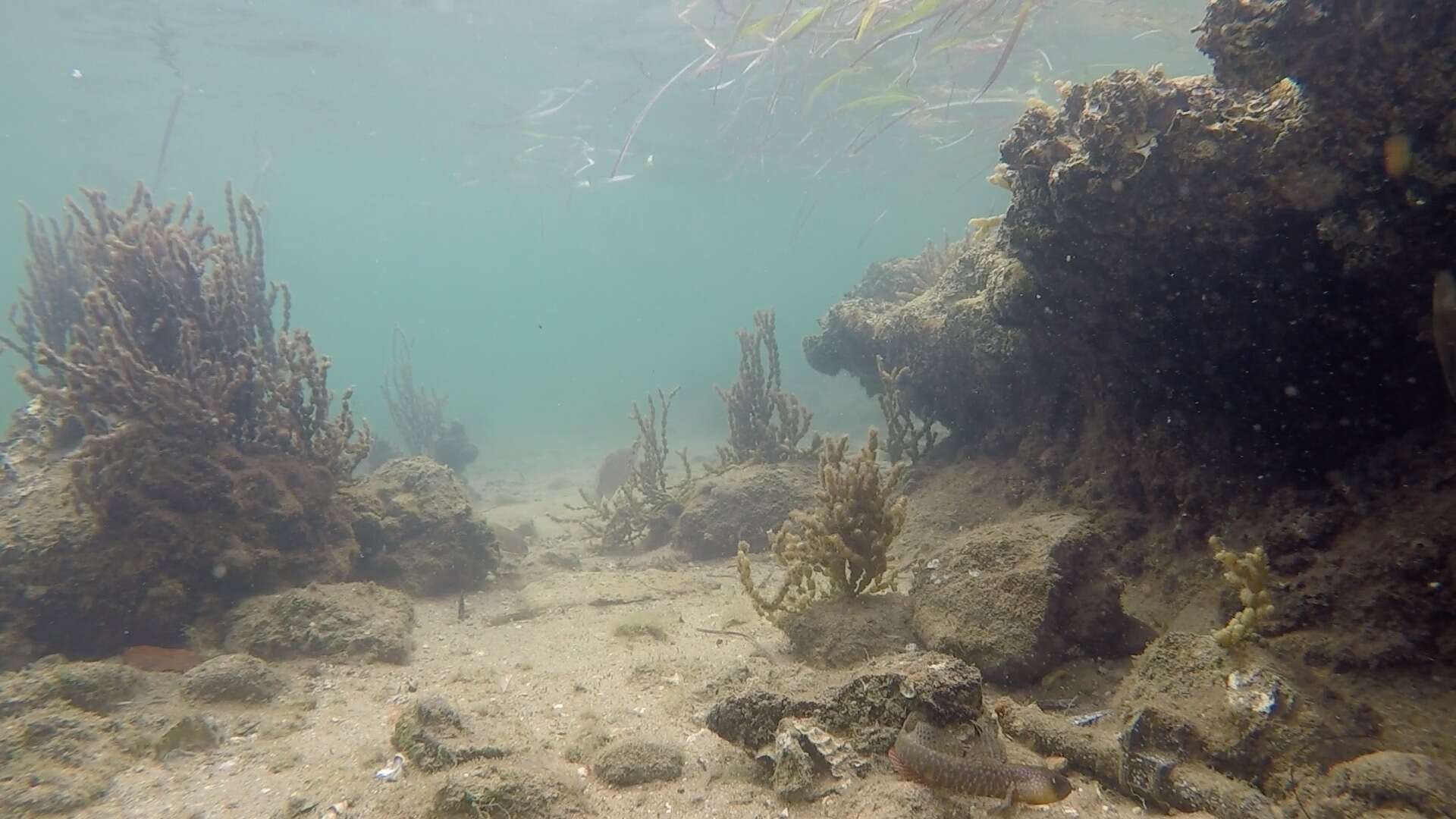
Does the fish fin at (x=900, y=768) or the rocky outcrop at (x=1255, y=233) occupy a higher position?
the rocky outcrop at (x=1255, y=233)

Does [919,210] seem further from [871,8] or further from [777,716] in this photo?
[777,716]

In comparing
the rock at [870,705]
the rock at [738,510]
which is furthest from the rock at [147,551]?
the rock at [870,705]

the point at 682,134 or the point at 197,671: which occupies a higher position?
the point at 682,134

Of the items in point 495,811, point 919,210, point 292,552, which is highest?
point 919,210

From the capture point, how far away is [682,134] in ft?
96.1

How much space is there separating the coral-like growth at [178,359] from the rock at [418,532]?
0.47 m

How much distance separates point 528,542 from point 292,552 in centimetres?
457

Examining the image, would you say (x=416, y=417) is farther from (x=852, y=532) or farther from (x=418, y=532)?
(x=852, y=532)

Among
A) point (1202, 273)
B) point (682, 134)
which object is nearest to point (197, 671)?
point (1202, 273)

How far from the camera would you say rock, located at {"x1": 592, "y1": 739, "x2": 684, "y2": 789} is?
2.78m

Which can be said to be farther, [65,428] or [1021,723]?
[65,428]

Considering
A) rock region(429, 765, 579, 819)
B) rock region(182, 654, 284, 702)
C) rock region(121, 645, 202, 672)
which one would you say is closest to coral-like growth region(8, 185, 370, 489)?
rock region(121, 645, 202, 672)

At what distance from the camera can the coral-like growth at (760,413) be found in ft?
30.8

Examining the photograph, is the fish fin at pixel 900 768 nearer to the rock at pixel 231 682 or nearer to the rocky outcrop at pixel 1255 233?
the rocky outcrop at pixel 1255 233
